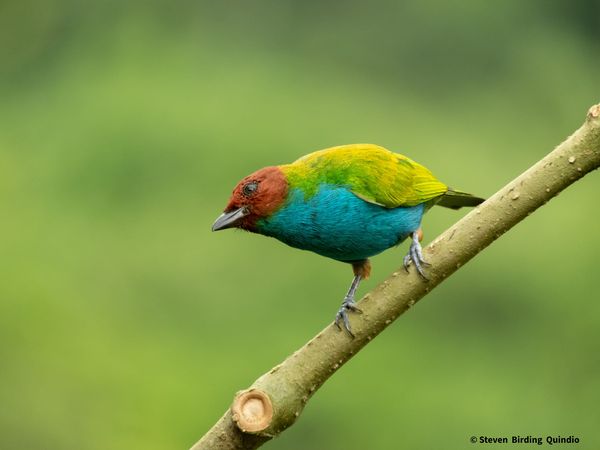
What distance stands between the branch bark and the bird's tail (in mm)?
1021

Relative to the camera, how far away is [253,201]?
4.12m

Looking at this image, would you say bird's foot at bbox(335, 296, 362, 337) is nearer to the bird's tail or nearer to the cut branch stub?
the cut branch stub

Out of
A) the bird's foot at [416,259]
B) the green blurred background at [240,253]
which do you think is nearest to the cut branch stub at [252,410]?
the bird's foot at [416,259]

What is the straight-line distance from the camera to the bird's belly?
4.19 m

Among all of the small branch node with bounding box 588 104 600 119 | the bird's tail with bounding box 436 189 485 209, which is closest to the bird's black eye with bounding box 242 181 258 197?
the bird's tail with bounding box 436 189 485 209

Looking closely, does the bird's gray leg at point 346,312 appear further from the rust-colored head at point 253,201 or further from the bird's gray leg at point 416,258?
the rust-colored head at point 253,201

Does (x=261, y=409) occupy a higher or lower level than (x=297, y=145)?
lower

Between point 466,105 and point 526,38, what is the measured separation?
1.58m

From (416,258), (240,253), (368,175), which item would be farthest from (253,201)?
(240,253)

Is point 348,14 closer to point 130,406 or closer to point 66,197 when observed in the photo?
point 66,197

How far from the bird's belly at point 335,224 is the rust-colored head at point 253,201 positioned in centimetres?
5

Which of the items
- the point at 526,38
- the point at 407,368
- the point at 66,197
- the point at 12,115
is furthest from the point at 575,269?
the point at 12,115

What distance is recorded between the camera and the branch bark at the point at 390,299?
3316 mm

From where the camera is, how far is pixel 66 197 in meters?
10.4
